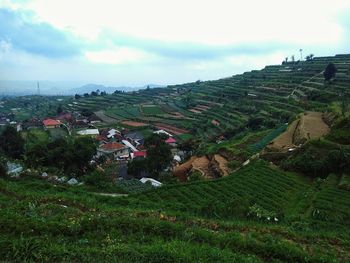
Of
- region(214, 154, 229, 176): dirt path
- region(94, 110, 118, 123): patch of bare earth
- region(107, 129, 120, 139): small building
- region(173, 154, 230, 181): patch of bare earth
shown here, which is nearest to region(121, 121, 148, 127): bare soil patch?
region(107, 129, 120, 139): small building

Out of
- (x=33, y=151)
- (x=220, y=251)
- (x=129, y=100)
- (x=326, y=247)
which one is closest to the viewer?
(x=220, y=251)

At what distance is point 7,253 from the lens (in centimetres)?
838

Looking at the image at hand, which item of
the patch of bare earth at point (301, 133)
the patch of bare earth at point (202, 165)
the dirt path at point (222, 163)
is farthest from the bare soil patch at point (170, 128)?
the dirt path at point (222, 163)

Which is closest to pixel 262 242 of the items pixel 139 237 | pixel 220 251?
pixel 220 251

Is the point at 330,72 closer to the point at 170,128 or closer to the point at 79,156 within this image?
the point at 170,128

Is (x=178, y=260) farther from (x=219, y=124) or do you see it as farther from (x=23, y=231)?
(x=219, y=124)

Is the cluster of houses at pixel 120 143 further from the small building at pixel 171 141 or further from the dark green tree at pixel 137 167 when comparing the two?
the dark green tree at pixel 137 167

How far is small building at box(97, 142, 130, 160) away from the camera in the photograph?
5650 centimetres

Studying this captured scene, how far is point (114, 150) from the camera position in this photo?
188 feet

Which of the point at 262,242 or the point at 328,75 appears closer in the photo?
the point at 262,242

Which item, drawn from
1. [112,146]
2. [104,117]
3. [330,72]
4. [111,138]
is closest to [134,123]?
[111,138]

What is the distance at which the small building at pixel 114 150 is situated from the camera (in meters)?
56.5

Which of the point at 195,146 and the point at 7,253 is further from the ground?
the point at 7,253

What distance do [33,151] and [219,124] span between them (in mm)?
34511
